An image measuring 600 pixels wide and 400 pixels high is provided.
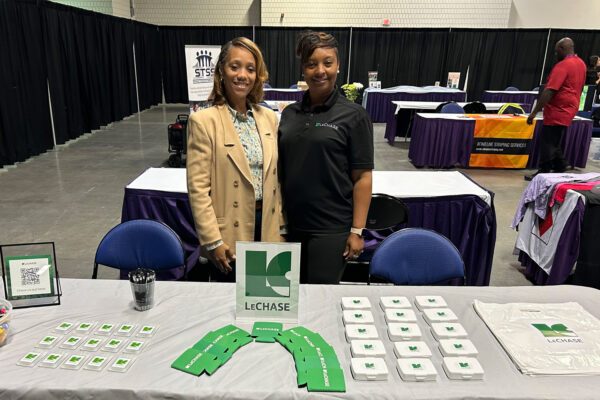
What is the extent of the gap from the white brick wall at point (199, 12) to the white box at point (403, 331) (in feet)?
42.4

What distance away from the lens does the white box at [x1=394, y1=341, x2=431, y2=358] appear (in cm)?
114

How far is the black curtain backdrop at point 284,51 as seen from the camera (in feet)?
40.4

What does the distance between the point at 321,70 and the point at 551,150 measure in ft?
16.2

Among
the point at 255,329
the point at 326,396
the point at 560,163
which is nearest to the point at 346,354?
the point at 326,396

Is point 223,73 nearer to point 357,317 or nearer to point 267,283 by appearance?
point 267,283

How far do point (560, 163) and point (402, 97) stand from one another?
200 inches

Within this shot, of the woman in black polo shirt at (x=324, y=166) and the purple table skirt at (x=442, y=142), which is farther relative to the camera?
the purple table skirt at (x=442, y=142)

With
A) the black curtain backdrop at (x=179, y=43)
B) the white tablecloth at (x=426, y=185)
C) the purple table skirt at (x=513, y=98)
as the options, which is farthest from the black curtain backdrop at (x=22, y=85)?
the purple table skirt at (x=513, y=98)

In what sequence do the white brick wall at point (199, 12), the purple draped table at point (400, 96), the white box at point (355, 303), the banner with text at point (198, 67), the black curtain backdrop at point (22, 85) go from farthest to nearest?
1. the white brick wall at point (199, 12)
2. the purple draped table at point (400, 96)
3. the black curtain backdrop at point (22, 85)
4. the banner with text at point (198, 67)
5. the white box at point (355, 303)

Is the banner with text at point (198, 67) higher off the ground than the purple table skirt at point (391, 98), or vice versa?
the banner with text at point (198, 67)

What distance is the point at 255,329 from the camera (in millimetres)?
1283

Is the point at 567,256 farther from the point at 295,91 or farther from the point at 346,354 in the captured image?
the point at 295,91

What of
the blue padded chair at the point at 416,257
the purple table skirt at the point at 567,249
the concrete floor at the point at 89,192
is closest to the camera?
the blue padded chair at the point at 416,257

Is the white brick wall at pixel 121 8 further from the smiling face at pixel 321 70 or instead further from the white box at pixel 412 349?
the white box at pixel 412 349
